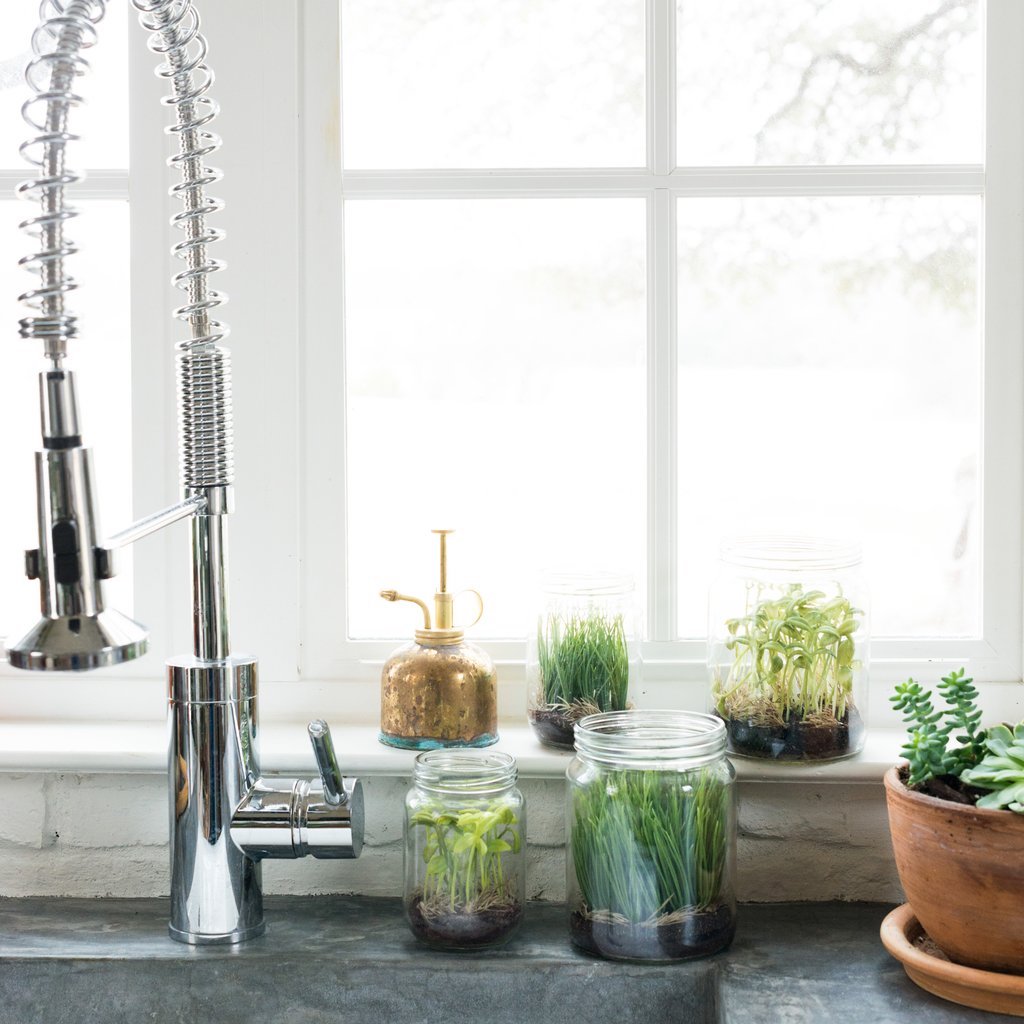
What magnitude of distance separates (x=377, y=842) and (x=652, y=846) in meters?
0.32

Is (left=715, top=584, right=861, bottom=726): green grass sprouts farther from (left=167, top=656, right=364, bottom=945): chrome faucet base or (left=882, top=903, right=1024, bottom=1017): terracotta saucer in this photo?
(left=167, top=656, right=364, bottom=945): chrome faucet base

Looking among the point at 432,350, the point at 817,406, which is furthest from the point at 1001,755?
the point at 432,350

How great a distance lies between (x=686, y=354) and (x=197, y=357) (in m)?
0.53

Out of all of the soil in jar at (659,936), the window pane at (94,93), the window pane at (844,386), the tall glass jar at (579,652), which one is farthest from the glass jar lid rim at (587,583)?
the window pane at (94,93)

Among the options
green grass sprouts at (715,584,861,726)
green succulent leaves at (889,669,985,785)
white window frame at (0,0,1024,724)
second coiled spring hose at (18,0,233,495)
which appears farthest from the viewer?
white window frame at (0,0,1024,724)

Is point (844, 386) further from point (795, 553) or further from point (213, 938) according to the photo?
point (213, 938)

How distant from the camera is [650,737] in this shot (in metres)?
1.11

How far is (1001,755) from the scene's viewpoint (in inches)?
38.7

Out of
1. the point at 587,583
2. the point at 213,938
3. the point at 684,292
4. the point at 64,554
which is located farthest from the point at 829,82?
the point at 213,938

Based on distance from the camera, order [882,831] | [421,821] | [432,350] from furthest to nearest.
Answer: [432,350], [882,831], [421,821]

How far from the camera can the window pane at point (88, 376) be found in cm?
132

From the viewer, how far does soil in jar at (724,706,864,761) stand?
116cm

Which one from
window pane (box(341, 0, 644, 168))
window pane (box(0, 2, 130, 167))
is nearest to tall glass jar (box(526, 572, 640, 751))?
window pane (box(341, 0, 644, 168))

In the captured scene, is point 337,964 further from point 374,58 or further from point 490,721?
point 374,58
